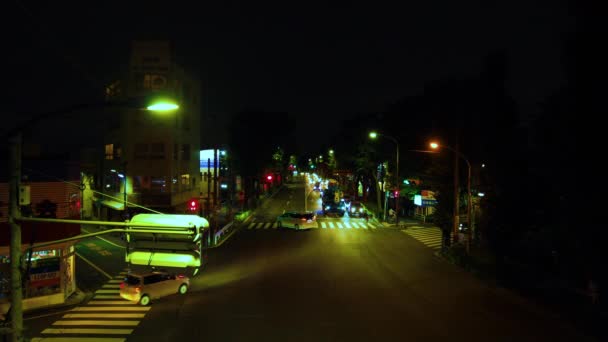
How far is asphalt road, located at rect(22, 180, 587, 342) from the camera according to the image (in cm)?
1419

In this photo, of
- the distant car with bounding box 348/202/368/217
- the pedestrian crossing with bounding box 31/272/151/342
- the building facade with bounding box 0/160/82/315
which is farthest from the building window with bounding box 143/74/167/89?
the distant car with bounding box 348/202/368/217

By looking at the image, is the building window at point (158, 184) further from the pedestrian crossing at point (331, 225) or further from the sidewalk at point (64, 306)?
the sidewalk at point (64, 306)

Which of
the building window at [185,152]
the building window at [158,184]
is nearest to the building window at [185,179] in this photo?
the building window at [185,152]

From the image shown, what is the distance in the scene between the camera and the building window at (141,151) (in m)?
38.6

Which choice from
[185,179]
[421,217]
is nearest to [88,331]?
[185,179]

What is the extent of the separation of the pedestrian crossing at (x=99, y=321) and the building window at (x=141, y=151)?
69.0 ft

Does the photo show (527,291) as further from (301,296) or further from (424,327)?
(301,296)

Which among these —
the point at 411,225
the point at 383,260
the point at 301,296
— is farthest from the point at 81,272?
the point at 411,225

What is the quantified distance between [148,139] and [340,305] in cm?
2752

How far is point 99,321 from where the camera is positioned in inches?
618

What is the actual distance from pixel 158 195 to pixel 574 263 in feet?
104

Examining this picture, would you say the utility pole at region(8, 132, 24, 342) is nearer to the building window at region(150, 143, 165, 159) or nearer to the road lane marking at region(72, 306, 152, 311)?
the road lane marking at region(72, 306, 152, 311)

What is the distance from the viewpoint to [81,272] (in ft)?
77.8

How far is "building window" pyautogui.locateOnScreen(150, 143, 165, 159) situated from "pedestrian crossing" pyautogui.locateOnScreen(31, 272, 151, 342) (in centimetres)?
2083
